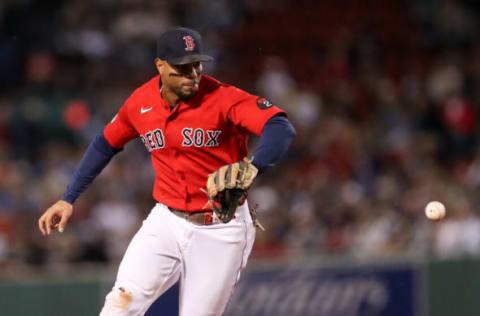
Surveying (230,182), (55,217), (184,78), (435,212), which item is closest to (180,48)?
(184,78)

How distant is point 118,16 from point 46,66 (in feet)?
5.19

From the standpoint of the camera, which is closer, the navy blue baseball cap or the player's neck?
the navy blue baseball cap

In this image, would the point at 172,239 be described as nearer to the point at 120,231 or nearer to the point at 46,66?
the point at 120,231

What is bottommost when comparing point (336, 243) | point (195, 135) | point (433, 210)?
point (336, 243)

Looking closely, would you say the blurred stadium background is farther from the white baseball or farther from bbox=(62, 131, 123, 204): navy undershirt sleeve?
the white baseball

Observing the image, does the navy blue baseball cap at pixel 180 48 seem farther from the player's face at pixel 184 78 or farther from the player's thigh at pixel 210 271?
the player's thigh at pixel 210 271

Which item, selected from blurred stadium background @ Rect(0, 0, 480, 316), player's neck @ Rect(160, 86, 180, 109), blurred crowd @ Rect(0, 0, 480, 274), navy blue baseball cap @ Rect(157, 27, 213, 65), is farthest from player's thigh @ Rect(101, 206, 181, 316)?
blurred crowd @ Rect(0, 0, 480, 274)

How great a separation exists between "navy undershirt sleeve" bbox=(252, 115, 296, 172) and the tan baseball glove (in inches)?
2.3

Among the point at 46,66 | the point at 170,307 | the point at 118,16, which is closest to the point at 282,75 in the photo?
the point at 118,16

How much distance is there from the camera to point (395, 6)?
1463 cm

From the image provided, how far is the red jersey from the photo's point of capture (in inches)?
172

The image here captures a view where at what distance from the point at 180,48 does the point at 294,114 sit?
744 centimetres

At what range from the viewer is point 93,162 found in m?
4.90

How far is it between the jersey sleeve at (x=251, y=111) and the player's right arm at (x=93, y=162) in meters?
0.75
